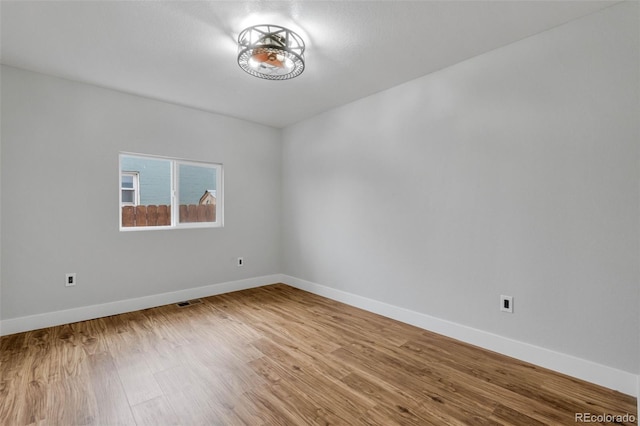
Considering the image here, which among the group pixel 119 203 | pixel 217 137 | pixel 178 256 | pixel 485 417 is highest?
pixel 217 137

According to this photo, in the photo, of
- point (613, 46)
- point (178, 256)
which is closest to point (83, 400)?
point (178, 256)

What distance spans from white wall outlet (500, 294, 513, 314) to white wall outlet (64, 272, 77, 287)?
4.10 meters

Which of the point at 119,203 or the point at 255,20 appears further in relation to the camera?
the point at 119,203

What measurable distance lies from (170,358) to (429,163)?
2.85m

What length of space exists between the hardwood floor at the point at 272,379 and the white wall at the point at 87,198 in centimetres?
52

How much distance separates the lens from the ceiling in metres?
1.88

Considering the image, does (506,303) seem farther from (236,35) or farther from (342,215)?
(236,35)

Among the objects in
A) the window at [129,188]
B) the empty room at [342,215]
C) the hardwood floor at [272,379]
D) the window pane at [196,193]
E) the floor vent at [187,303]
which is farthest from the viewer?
the window pane at [196,193]

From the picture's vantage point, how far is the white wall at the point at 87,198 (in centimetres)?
268

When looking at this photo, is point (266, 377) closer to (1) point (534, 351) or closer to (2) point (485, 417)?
(2) point (485, 417)

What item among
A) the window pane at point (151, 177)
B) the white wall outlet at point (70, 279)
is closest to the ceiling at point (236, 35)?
the window pane at point (151, 177)

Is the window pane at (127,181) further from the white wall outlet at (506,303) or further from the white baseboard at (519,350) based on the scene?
the white wall outlet at (506,303)

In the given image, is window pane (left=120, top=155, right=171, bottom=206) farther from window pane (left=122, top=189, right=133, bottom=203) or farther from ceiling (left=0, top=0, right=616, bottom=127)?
ceiling (left=0, top=0, right=616, bottom=127)

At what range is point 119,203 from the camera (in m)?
3.23
